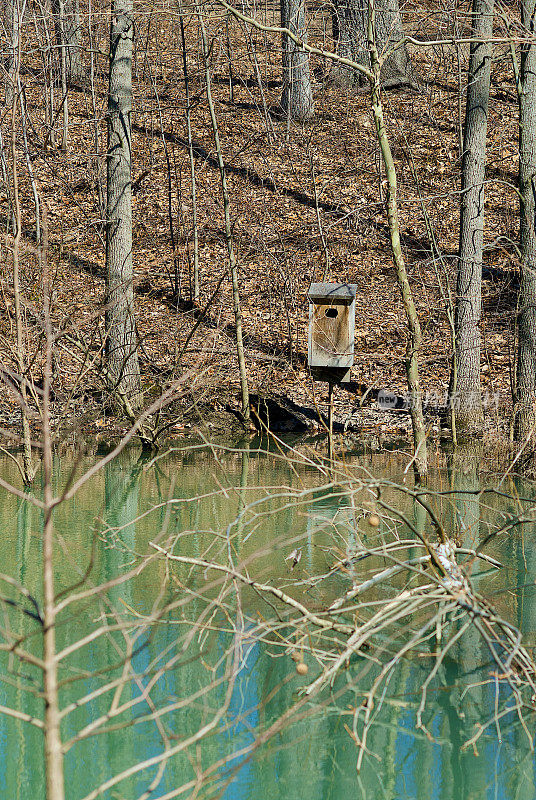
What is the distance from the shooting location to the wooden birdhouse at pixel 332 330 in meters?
10.8

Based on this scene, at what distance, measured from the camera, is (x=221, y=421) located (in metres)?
12.6

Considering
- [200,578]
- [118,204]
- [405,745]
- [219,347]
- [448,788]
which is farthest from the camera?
[219,347]

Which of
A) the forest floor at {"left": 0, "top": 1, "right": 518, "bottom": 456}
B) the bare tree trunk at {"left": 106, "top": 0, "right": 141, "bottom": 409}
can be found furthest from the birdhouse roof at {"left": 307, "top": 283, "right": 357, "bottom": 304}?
the bare tree trunk at {"left": 106, "top": 0, "right": 141, "bottom": 409}

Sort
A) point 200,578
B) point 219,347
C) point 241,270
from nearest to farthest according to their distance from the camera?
point 200,578 → point 219,347 → point 241,270

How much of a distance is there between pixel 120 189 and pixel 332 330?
3788mm

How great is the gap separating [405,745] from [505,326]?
11.3 meters

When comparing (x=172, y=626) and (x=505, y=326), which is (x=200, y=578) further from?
(x=505, y=326)

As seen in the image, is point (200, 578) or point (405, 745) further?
point (200, 578)

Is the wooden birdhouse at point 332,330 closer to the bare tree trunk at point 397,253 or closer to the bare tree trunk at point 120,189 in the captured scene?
the bare tree trunk at point 120,189

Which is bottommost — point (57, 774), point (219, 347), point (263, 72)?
point (57, 774)

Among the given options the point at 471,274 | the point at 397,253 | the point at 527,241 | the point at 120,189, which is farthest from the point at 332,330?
the point at 120,189

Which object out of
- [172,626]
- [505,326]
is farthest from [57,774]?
[505,326]

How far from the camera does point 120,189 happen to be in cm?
1212

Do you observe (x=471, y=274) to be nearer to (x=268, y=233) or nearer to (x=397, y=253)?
(x=397, y=253)
